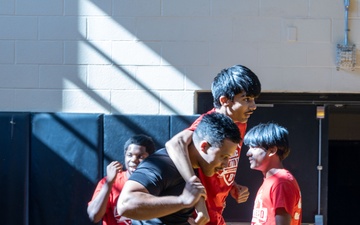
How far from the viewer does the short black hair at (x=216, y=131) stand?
306 cm

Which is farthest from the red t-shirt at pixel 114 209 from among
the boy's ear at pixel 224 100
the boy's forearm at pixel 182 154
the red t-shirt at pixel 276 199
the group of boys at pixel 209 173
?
the boy's forearm at pixel 182 154

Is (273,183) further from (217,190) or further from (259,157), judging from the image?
(217,190)

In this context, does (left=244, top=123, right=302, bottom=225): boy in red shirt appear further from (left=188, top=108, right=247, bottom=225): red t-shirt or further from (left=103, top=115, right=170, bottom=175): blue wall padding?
(left=103, top=115, right=170, bottom=175): blue wall padding

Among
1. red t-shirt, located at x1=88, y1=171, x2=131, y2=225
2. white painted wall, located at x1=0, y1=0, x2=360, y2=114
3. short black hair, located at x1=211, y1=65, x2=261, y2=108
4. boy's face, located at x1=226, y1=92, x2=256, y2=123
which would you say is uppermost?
white painted wall, located at x1=0, y1=0, x2=360, y2=114

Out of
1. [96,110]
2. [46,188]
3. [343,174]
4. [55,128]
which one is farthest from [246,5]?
[343,174]

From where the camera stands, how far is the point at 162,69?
623 centimetres

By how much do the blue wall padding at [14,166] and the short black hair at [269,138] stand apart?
2591 millimetres

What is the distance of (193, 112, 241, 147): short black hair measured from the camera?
120 inches

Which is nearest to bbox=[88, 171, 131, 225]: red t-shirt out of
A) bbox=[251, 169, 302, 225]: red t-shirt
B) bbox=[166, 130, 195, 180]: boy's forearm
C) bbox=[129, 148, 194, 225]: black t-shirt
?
bbox=[251, 169, 302, 225]: red t-shirt

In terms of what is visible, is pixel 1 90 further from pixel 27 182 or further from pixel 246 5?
pixel 246 5

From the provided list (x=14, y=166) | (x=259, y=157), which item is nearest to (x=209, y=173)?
(x=259, y=157)

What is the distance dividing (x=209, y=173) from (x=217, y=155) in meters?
0.13

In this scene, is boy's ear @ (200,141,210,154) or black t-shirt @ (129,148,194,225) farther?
boy's ear @ (200,141,210,154)

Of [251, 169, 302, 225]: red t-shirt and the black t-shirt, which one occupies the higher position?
the black t-shirt
